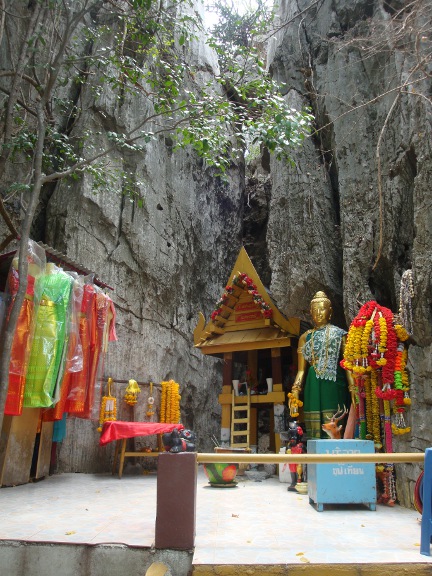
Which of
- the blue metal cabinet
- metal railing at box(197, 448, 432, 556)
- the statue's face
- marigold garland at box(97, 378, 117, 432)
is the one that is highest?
the statue's face

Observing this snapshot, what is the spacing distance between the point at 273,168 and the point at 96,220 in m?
4.00

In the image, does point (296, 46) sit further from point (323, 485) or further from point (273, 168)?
point (323, 485)

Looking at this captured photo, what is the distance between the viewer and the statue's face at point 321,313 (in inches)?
319

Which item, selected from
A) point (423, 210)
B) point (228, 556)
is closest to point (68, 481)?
point (228, 556)

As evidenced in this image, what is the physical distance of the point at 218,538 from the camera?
12.7 ft

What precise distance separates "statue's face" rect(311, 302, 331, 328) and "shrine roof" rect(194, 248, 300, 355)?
2.53 feet

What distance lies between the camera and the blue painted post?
3.40 meters

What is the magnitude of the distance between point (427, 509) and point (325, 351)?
4.43 meters

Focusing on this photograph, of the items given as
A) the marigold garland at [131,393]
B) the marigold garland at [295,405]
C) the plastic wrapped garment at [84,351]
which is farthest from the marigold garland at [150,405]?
the marigold garland at [295,405]

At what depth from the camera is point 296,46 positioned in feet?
35.3

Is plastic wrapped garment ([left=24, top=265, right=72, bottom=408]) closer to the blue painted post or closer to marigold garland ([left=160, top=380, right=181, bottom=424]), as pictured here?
marigold garland ([left=160, top=380, right=181, bottom=424])

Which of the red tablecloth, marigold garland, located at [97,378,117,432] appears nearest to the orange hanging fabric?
the red tablecloth

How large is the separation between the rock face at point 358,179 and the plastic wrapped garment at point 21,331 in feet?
15.5

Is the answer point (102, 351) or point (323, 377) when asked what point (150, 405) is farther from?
point (323, 377)
